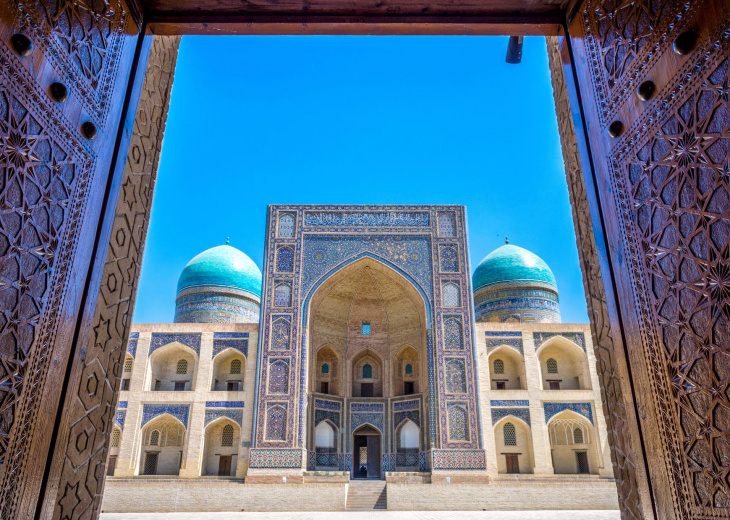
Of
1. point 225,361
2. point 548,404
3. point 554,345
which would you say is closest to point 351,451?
point 225,361

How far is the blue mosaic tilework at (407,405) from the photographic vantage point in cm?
1660

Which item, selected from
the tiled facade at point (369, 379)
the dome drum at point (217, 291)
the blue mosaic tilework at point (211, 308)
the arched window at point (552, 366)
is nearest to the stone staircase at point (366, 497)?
the tiled facade at point (369, 379)

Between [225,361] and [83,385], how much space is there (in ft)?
51.3

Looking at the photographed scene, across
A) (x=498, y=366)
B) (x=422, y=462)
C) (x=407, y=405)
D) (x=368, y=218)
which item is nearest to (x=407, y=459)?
(x=422, y=462)

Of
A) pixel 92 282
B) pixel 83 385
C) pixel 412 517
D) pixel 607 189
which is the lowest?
pixel 412 517

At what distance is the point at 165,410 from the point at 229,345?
2.39 m

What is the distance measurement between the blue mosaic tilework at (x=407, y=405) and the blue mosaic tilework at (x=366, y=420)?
526 mm

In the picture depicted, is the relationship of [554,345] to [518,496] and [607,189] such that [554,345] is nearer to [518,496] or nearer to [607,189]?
[518,496]

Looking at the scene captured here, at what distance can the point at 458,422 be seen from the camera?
14711mm

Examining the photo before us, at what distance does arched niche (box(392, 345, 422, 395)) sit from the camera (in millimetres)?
17516


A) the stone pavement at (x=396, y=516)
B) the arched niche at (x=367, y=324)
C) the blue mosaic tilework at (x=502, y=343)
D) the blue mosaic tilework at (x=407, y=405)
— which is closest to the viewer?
the stone pavement at (x=396, y=516)

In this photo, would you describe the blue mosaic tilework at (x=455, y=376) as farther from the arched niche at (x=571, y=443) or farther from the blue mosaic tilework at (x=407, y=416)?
the arched niche at (x=571, y=443)

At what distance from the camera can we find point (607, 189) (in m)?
2.03

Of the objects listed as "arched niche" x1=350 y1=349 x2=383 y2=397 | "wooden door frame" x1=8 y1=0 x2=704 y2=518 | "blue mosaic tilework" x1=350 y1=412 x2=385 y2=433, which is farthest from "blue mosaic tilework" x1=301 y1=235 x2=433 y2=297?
"wooden door frame" x1=8 y1=0 x2=704 y2=518
